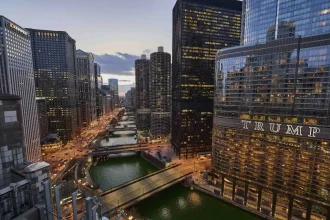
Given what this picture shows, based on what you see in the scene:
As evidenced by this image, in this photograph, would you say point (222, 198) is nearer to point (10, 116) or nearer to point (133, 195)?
A: point (133, 195)

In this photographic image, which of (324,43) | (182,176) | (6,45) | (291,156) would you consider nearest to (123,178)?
(182,176)

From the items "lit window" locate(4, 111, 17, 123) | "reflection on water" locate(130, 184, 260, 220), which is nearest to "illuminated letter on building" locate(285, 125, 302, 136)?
→ "reflection on water" locate(130, 184, 260, 220)

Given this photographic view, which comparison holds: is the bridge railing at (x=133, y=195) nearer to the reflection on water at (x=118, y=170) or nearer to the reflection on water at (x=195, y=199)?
the reflection on water at (x=195, y=199)

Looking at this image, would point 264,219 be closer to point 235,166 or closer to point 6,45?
point 235,166

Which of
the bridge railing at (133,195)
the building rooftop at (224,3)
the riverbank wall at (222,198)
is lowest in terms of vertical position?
the riverbank wall at (222,198)

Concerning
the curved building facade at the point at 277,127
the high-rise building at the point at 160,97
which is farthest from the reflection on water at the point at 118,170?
the curved building facade at the point at 277,127

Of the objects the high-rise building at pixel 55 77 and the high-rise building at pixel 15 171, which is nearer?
the high-rise building at pixel 15 171

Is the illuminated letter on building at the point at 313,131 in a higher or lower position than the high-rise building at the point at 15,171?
lower

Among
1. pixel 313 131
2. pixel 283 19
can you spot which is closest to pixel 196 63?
pixel 283 19
